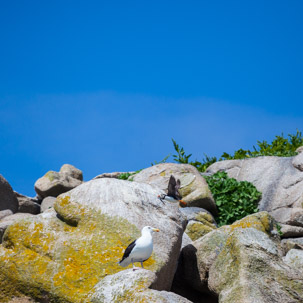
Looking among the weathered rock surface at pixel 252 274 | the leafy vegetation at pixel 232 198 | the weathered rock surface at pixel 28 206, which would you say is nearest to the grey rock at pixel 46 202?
the weathered rock surface at pixel 28 206

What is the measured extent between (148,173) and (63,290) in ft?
38.2

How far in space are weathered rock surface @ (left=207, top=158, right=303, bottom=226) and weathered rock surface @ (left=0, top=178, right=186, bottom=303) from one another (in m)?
8.79

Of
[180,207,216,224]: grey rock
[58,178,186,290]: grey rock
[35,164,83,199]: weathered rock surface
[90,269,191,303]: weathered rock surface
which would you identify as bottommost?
[90,269,191,303]: weathered rock surface

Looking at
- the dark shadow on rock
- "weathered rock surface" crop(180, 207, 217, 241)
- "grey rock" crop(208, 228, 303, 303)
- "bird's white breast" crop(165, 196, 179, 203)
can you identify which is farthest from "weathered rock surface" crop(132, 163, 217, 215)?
"grey rock" crop(208, 228, 303, 303)

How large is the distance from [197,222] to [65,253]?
243 inches

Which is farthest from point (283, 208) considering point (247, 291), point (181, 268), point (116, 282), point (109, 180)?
point (116, 282)

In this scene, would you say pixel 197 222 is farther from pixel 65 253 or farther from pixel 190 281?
pixel 65 253

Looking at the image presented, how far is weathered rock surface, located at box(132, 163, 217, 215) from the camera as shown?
63.8 feet

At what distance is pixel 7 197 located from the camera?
2553cm

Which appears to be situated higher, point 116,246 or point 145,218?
point 145,218

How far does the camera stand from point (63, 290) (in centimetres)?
989

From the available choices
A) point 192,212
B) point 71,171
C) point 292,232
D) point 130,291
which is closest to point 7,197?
point 71,171

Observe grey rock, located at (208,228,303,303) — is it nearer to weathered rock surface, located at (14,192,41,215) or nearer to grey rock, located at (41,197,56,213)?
grey rock, located at (41,197,56,213)

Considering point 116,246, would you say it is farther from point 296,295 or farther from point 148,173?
point 148,173
